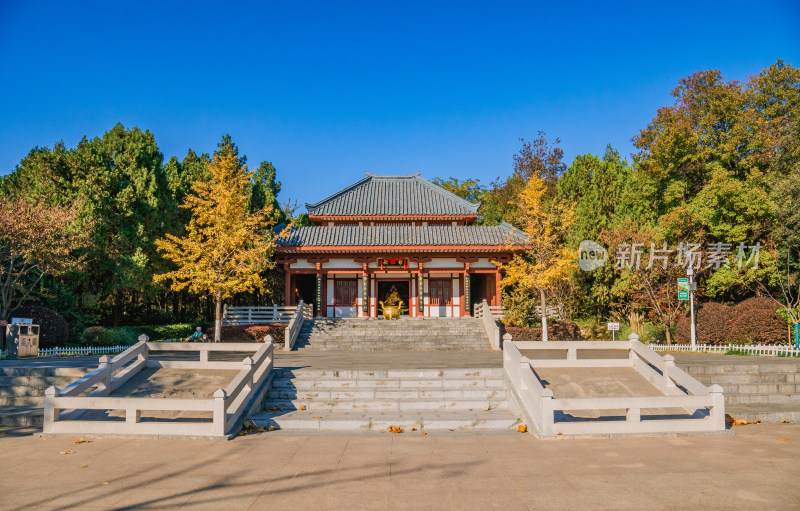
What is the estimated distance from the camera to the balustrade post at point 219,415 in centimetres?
734

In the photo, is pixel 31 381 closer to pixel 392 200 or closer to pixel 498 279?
pixel 498 279

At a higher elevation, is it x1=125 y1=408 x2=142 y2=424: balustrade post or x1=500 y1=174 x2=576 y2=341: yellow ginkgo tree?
x1=500 y1=174 x2=576 y2=341: yellow ginkgo tree

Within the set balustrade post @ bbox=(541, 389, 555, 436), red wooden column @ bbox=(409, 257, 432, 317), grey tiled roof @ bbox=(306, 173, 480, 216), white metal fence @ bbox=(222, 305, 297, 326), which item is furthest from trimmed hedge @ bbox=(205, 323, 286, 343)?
balustrade post @ bbox=(541, 389, 555, 436)

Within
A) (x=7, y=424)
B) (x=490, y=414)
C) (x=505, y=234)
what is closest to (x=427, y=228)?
(x=505, y=234)

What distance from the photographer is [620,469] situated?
582cm

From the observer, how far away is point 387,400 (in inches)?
360

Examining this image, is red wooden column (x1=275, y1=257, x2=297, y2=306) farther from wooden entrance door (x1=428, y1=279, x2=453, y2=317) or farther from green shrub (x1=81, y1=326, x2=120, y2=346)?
green shrub (x1=81, y1=326, x2=120, y2=346)

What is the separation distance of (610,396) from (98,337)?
16581 millimetres

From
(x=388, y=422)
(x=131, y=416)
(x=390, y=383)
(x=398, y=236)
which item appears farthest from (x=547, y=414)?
(x=398, y=236)

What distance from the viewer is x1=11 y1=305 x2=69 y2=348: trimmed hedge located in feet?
53.4

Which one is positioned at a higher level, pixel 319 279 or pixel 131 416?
pixel 319 279

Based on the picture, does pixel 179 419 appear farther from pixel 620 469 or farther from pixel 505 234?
pixel 505 234

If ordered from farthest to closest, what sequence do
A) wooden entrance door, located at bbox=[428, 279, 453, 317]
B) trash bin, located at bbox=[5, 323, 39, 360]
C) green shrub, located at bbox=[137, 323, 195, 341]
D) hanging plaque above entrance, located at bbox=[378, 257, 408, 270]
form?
wooden entrance door, located at bbox=[428, 279, 453, 317], hanging plaque above entrance, located at bbox=[378, 257, 408, 270], green shrub, located at bbox=[137, 323, 195, 341], trash bin, located at bbox=[5, 323, 39, 360]

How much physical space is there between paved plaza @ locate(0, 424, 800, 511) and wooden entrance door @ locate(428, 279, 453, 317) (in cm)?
1768
